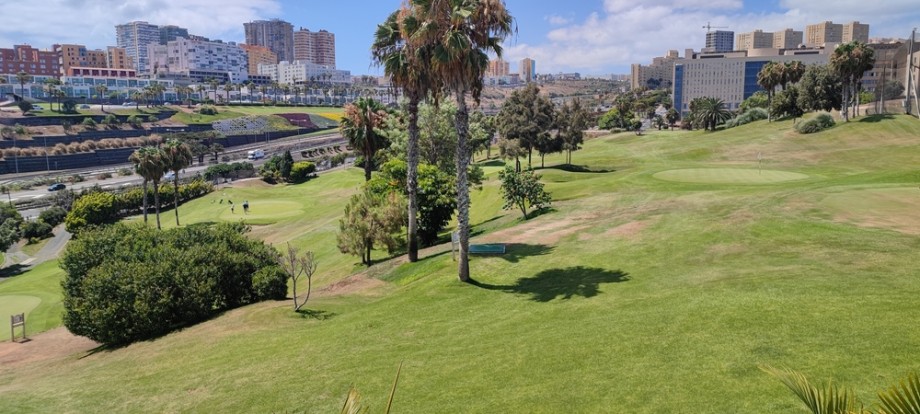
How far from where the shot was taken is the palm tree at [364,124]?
48344mm

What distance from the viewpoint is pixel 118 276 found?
80.6 ft

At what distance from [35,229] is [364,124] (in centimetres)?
5374

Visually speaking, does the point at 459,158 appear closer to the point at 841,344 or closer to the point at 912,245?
the point at 841,344

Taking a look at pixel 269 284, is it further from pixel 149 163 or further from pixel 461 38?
pixel 149 163

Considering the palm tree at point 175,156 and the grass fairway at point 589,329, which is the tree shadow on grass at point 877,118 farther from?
the palm tree at point 175,156

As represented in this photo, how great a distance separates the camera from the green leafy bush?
23.4 meters

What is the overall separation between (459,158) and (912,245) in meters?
16.0

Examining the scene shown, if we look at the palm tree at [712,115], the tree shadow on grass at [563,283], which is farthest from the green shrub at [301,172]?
the tree shadow on grass at [563,283]

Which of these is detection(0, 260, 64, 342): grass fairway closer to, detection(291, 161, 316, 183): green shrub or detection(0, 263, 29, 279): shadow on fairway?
detection(0, 263, 29, 279): shadow on fairway

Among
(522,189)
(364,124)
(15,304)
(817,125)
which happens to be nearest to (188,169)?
(364,124)

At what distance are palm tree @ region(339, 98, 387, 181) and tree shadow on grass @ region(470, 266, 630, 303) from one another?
90.5ft

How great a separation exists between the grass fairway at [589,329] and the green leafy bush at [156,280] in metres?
1.55

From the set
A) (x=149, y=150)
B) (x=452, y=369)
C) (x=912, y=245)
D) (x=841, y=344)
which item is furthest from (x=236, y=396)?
(x=149, y=150)

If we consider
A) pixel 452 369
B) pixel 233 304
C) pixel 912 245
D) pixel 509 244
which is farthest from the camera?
pixel 509 244
